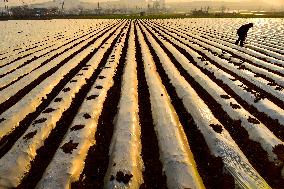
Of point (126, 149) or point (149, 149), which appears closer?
point (126, 149)

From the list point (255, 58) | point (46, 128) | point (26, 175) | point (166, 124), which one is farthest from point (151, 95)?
point (255, 58)

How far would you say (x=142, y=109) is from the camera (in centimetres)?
824

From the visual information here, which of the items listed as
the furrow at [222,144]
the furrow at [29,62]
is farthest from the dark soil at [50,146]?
the furrow at [29,62]

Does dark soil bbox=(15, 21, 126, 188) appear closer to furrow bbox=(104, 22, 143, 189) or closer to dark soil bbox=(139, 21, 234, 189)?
furrow bbox=(104, 22, 143, 189)

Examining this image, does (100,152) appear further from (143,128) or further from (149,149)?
(143,128)

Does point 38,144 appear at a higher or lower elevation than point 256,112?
lower

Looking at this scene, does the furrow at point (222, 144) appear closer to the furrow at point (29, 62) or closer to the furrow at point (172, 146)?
the furrow at point (172, 146)

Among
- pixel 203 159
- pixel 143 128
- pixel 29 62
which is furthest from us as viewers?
pixel 29 62

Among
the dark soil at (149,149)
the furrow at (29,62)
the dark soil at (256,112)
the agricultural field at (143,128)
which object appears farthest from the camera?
→ the furrow at (29,62)

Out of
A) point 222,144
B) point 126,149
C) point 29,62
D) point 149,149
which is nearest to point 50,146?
point 126,149

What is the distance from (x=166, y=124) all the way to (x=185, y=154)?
1359 millimetres

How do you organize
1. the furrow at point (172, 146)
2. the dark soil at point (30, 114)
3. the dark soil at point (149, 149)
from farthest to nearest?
1. the dark soil at point (30, 114)
2. the dark soil at point (149, 149)
3. the furrow at point (172, 146)

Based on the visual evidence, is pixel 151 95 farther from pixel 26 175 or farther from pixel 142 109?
pixel 26 175

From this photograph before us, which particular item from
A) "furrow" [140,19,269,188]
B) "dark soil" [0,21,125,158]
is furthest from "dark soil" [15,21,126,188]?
"furrow" [140,19,269,188]
